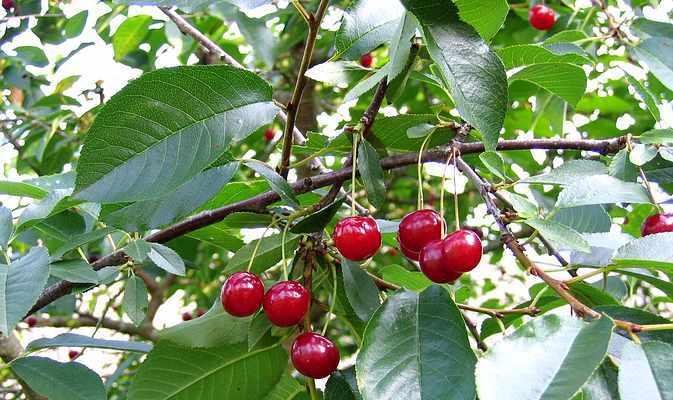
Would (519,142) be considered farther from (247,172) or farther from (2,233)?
(247,172)

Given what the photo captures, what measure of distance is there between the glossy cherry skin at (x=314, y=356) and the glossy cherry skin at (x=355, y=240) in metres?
0.11

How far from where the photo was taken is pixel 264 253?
3.20ft

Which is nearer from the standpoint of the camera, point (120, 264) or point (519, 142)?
point (519, 142)

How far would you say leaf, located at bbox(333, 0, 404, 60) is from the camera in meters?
0.82

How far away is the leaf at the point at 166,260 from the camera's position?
3.70 ft

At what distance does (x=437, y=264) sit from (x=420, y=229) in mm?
76

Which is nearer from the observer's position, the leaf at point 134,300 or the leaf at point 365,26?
the leaf at point 365,26

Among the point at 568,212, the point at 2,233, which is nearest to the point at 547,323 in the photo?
the point at 568,212

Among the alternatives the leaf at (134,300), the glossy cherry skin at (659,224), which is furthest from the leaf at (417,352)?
the leaf at (134,300)

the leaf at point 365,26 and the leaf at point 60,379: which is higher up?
the leaf at point 365,26

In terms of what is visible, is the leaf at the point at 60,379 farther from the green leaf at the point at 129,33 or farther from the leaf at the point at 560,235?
the green leaf at the point at 129,33

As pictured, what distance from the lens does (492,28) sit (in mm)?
855

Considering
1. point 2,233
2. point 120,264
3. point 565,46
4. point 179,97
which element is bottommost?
point 120,264

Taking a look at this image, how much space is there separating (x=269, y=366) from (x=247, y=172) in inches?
68.2
